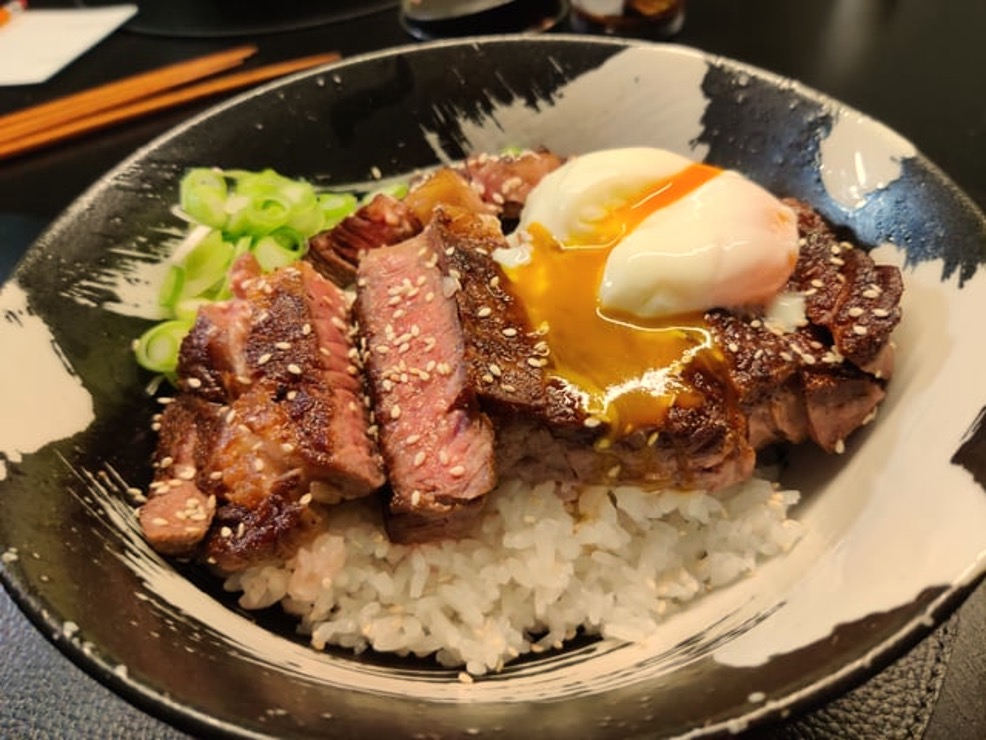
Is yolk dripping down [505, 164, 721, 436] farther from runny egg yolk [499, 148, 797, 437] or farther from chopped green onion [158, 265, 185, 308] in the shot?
chopped green onion [158, 265, 185, 308]

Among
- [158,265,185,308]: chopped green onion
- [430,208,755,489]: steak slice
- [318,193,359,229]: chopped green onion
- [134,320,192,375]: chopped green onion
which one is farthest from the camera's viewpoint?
[318,193,359,229]: chopped green onion

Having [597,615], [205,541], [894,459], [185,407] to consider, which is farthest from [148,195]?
[894,459]

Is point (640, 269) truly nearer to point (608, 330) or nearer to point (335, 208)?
point (608, 330)

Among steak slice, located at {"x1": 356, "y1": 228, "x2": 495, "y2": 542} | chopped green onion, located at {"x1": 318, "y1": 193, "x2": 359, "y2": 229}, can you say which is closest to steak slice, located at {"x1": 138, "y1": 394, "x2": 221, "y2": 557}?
steak slice, located at {"x1": 356, "y1": 228, "x2": 495, "y2": 542}

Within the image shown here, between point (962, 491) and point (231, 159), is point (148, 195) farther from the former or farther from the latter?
point (962, 491)

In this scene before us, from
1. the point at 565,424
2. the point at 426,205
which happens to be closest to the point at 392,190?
the point at 426,205

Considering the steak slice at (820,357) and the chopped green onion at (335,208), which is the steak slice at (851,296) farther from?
the chopped green onion at (335,208)
